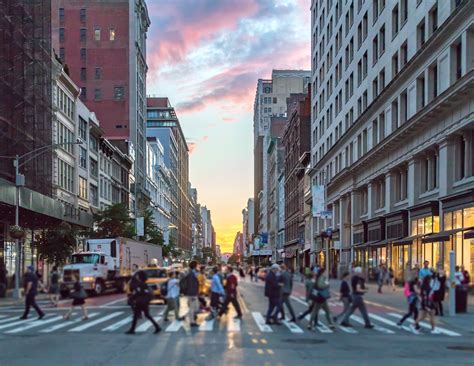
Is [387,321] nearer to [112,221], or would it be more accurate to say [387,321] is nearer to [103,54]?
[112,221]

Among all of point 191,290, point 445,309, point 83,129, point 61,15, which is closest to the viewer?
point 191,290

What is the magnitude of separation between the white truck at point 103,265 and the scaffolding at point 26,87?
9296mm

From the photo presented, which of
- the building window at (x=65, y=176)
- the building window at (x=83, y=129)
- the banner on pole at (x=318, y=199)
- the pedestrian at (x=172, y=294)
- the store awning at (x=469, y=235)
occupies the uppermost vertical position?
the building window at (x=83, y=129)

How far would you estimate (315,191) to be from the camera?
54656 millimetres

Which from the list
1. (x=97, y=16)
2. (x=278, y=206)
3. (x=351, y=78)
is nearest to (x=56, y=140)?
(x=351, y=78)

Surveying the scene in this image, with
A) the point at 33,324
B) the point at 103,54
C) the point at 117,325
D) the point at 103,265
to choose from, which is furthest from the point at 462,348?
the point at 103,54

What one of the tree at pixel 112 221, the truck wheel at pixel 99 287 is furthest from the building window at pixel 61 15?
the truck wheel at pixel 99 287

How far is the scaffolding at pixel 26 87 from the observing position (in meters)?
45.4

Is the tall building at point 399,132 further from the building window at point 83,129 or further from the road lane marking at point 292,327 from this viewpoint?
the building window at point 83,129

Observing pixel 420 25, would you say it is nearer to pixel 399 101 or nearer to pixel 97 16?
pixel 399 101

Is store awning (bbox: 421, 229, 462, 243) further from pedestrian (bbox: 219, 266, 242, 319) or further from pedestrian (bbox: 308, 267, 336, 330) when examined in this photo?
pedestrian (bbox: 308, 267, 336, 330)

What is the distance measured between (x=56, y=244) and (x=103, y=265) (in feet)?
30.3

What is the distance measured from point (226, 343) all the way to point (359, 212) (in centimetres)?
4870

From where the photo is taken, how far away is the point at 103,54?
10150 cm
